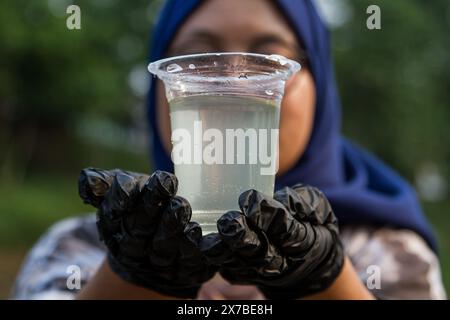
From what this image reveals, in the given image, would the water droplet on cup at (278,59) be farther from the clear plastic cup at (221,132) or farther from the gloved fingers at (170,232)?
the gloved fingers at (170,232)

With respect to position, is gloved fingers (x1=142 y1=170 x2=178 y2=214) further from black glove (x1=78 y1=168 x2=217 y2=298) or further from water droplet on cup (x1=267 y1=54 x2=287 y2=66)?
water droplet on cup (x1=267 y1=54 x2=287 y2=66)

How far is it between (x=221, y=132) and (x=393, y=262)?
1.25 meters

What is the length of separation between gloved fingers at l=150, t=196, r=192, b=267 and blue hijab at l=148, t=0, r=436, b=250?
0.99 metres

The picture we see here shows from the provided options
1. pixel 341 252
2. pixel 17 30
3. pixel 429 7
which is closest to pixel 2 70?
pixel 17 30

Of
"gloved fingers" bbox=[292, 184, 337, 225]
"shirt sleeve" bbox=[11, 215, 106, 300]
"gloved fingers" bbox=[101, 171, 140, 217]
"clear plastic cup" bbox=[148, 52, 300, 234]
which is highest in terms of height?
"clear plastic cup" bbox=[148, 52, 300, 234]

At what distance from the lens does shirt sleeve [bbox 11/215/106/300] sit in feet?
7.88

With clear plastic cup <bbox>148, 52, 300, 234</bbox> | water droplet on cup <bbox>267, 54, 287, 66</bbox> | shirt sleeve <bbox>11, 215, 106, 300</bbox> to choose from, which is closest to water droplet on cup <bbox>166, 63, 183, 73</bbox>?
clear plastic cup <bbox>148, 52, 300, 234</bbox>

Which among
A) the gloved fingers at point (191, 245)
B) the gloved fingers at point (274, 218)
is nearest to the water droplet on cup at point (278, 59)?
the gloved fingers at point (274, 218)

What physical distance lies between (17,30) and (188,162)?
41.6 ft

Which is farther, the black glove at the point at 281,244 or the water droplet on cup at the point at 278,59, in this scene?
the water droplet on cup at the point at 278,59

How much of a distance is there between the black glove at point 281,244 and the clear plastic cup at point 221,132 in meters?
0.07

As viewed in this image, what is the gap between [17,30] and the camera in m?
13.1

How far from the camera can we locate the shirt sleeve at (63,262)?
2.40m

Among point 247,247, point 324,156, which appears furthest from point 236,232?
point 324,156
